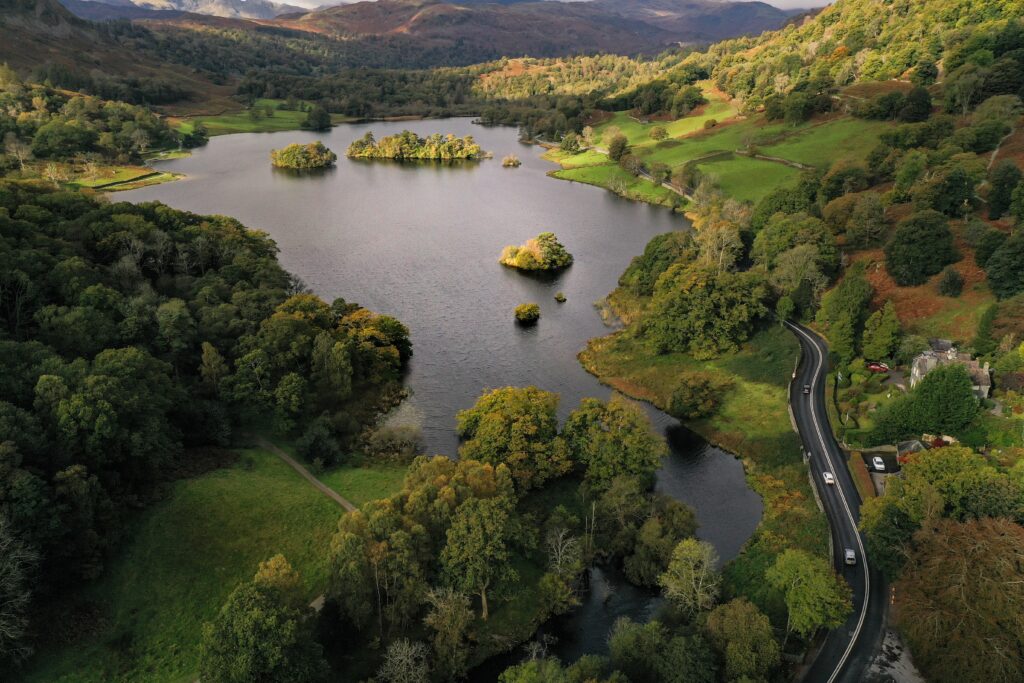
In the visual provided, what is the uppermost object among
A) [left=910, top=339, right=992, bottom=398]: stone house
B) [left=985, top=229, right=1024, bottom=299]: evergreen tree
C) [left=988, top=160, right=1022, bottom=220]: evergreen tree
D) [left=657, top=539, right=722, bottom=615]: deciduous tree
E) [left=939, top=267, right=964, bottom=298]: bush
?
[left=988, top=160, right=1022, bottom=220]: evergreen tree

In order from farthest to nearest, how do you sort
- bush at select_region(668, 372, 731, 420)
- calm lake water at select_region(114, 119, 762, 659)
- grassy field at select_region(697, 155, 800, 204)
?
grassy field at select_region(697, 155, 800, 204) < bush at select_region(668, 372, 731, 420) < calm lake water at select_region(114, 119, 762, 659)

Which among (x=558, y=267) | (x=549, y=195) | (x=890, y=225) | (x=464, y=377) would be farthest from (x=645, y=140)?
(x=464, y=377)

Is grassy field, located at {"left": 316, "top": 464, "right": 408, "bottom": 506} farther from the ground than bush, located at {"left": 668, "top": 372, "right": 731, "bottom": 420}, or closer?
closer

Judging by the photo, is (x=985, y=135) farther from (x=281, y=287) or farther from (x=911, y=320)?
(x=281, y=287)

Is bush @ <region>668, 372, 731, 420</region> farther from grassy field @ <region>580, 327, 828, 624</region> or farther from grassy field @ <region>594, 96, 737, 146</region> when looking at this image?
grassy field @ <region>594, 96, 737, 146</region>

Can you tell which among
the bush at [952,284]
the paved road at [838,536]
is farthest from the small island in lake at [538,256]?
the bush at [952,284]

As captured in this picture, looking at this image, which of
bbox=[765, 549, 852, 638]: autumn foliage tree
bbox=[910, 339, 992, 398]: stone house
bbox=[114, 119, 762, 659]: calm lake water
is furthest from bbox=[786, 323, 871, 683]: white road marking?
bbox=[910, 339, 992, 398]: stone house
